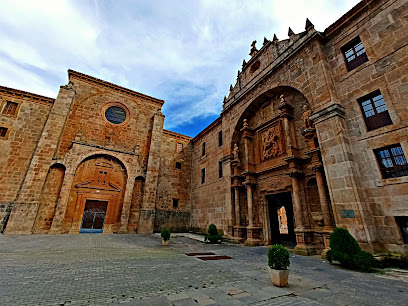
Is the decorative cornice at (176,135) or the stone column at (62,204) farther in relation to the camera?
the decorative cornice at (176,135)

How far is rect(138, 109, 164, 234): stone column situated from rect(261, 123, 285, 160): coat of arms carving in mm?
10605

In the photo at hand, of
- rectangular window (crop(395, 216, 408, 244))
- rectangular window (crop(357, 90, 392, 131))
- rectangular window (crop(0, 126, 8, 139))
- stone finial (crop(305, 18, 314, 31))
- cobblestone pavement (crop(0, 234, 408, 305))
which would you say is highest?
stone finial (crop(305, 18, 314, 31))

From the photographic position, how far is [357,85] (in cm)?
791

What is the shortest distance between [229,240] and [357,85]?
1080 centimetres

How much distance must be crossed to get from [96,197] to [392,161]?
725 inches

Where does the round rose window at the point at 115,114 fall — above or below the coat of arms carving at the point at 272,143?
above

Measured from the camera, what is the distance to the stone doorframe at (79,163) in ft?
44.2

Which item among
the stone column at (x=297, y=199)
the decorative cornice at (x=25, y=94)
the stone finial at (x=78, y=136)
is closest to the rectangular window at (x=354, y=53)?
the stone column at (x=297, y=199)

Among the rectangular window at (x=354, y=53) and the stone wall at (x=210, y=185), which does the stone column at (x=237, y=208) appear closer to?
the stone wall at (x=210, y=185)

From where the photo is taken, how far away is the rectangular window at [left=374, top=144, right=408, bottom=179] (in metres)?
6.33

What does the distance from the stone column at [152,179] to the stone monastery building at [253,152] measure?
0.10 metres

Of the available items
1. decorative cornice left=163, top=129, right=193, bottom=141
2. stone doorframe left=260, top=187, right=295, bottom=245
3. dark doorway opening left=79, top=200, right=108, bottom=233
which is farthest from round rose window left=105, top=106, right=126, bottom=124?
stone doorframe left=260, top=187, right=295, bottom=245

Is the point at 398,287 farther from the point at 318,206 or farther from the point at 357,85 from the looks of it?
the point at 357,85

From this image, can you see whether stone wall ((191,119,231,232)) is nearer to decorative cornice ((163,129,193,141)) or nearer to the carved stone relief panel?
decorative cornice ((163,129,193,141))
